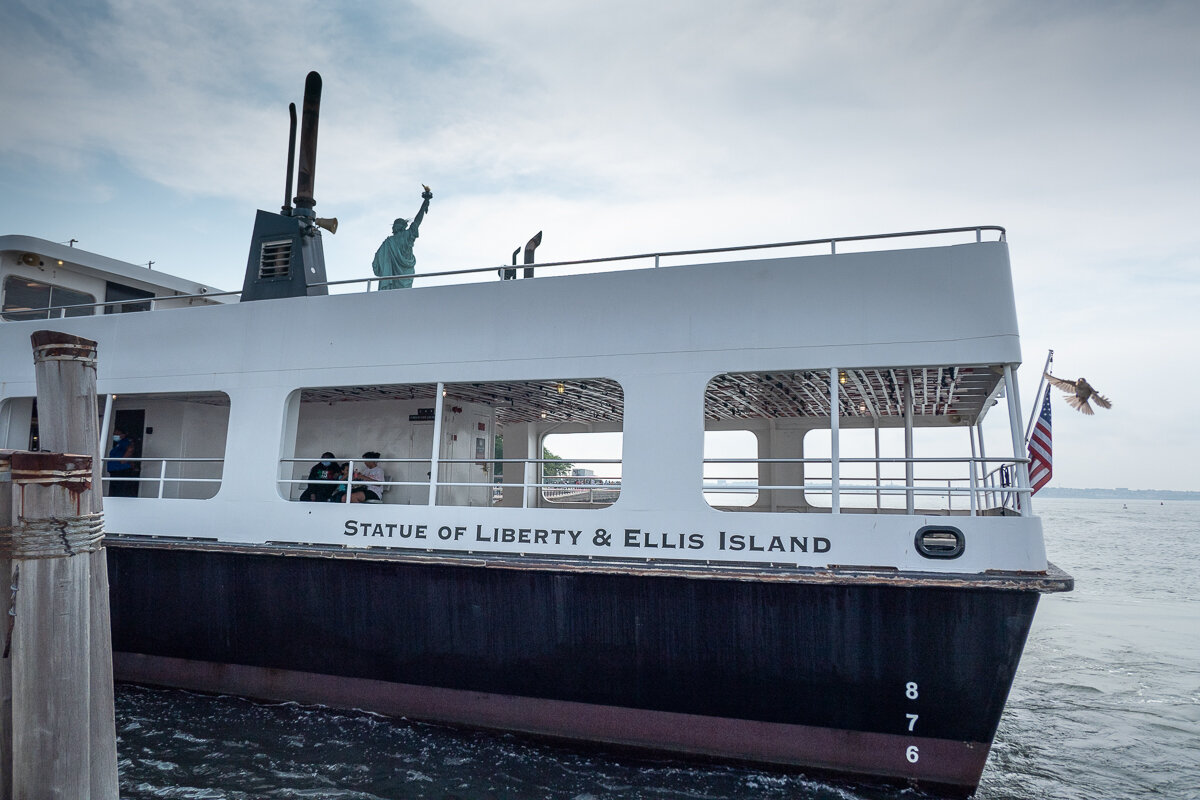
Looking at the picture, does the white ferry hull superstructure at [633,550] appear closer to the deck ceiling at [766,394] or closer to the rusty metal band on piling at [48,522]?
the deck ceiling at [766,394]

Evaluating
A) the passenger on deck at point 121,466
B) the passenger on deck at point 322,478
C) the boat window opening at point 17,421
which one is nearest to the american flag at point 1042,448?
the passenger on deck at point 322,478

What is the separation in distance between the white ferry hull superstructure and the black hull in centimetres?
2

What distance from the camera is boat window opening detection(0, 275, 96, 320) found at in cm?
1087

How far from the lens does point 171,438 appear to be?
10.5 meters

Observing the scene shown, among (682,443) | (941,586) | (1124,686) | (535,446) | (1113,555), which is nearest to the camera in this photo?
(941,586)

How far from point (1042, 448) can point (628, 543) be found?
483 cm

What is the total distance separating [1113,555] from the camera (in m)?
33.0

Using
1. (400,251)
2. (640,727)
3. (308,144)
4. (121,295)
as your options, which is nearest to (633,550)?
(640,727)

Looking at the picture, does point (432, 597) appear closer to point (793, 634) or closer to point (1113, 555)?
point (793, 634)

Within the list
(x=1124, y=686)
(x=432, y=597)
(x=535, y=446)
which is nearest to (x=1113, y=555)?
(x=1124, y=686)

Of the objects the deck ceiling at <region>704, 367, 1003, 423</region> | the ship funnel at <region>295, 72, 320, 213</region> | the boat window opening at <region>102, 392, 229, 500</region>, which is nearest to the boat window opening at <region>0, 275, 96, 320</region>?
the boat window opening at <region>102, 392, 229, 500</region>

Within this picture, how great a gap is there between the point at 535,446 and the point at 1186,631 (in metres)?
13.9

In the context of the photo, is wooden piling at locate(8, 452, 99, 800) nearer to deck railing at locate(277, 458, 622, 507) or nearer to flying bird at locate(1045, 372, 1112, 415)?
deck railing at locate(277, 458, 622, 507)

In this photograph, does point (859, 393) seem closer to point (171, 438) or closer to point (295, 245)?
point (295, 245)
